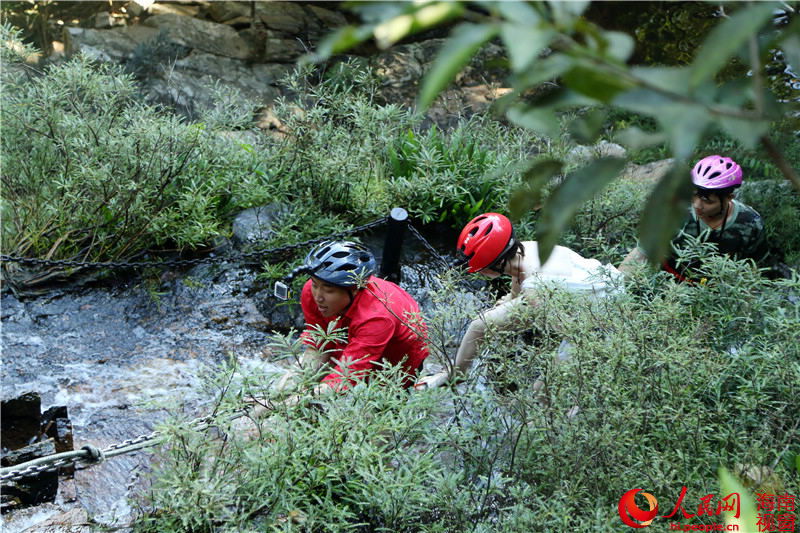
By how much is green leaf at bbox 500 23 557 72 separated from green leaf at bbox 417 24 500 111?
19mm

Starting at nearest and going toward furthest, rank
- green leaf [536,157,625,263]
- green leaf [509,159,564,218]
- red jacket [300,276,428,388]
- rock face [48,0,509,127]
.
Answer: green leaf [536,157,625,263], green leaf [509,159,564,218], red jacket [300,276,428,388], rock face [48,0,509,127]

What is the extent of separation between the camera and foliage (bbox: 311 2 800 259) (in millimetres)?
750

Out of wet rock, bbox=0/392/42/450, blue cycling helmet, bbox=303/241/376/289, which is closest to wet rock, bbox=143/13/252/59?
wet rock, bbox=0/392/42/450

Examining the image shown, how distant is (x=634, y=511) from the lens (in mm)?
2217

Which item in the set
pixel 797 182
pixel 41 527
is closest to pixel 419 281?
pixel 41 527

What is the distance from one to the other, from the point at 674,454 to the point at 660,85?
186 centimetres

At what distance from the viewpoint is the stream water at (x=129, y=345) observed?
4.29 metres

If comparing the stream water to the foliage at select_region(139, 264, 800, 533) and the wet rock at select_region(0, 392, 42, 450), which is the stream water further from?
the foliage at select_region(139, 264, 800, 533)

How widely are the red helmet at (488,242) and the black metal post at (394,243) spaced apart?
157cm

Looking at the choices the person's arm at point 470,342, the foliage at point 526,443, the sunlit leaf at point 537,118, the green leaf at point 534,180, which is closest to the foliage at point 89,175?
the person's arm at point 470,342

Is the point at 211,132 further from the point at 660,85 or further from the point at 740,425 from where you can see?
the point at 660,85

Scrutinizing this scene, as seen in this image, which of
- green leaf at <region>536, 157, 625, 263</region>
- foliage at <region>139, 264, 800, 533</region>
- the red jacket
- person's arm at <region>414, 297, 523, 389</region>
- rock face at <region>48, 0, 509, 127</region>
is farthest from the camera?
rock face at <region>48, 0, 509, 127</region>

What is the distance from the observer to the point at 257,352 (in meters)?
5.34

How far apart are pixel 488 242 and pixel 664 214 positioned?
119 inches
